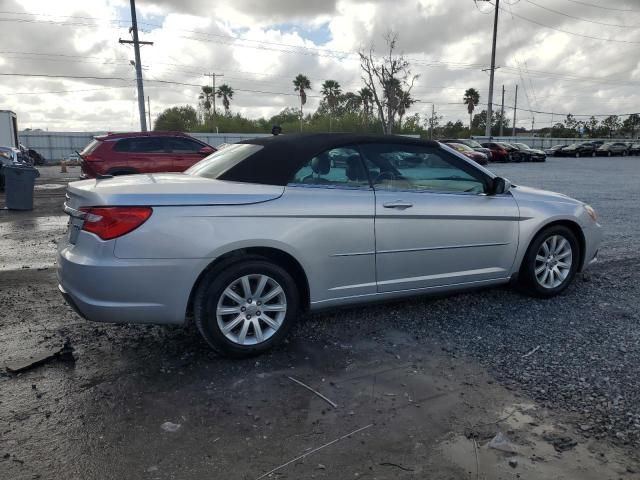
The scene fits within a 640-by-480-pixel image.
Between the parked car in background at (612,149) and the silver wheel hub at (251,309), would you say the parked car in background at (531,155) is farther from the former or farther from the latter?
the silver wheel hub at (251,309)

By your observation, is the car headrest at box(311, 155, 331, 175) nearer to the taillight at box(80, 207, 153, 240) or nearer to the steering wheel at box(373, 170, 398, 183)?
the steering wheel at box(373, 170, 398, 183)

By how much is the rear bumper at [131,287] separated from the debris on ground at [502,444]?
208cm

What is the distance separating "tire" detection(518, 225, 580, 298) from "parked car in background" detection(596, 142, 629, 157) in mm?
51757

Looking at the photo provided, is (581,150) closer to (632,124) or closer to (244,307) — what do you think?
(632,124)

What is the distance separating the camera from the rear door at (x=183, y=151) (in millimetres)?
12867

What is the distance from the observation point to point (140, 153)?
12.5 meters

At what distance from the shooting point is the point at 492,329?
14.1ft

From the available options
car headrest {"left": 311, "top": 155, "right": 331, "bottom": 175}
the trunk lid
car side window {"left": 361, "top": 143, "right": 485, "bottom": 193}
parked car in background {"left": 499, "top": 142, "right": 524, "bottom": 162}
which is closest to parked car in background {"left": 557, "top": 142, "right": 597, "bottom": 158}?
parked car in background {"left": 499, "top": 142, "right": 524, "bottom": 162}

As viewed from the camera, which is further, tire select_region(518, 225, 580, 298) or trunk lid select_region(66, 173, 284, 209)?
tire select_region(518, 225, 580, 298)

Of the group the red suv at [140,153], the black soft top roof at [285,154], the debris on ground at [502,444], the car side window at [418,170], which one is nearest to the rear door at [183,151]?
the red suv at [140,153]

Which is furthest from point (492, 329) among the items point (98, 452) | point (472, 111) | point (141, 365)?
point (472, 111)

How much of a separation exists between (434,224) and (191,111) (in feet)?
233

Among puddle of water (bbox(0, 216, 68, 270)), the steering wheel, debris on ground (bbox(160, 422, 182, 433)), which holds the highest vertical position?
the steering wheel

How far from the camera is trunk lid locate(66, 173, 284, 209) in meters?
3.46
